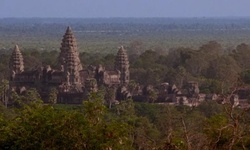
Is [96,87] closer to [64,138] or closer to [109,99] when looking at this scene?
[109,99]

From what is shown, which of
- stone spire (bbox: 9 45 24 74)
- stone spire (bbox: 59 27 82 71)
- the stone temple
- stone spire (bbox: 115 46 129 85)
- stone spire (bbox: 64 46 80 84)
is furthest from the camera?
stone spire (bbox: 115 46 129 85)

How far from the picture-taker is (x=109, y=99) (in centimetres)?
5500

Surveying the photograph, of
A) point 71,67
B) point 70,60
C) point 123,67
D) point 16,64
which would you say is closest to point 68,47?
point 70,60

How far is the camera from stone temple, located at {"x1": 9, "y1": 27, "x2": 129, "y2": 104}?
2302 inches

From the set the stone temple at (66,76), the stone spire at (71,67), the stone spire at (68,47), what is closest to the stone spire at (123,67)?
the stone temple at (66,76)

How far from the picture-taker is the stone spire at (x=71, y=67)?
59875 mm

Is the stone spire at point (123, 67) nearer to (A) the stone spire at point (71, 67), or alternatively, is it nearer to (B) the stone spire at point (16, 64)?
(A) the stone spire at point (71, 67)

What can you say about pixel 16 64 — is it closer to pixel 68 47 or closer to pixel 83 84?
pixel 68 47

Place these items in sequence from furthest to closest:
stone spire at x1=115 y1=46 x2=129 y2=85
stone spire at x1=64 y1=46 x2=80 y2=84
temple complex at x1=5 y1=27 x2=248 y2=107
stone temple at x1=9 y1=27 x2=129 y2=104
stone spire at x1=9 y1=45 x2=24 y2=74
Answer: stone spire at x1=115 y1=46 x2=129 y2=85 < stone spire at x1=9 y1=45 x2=24 y2=74 < stone spire at x1=64 y1=46 x2=80 y2=84 < stone temple at x1=9 y1=27 x2=129 y2=104 < temple complex at x1=5 y1=27 x2=248 y2=107

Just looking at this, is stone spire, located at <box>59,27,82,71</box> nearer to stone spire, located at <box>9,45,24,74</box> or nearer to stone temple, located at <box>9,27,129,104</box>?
stone temple, located at <box>9,27,129,104</box>

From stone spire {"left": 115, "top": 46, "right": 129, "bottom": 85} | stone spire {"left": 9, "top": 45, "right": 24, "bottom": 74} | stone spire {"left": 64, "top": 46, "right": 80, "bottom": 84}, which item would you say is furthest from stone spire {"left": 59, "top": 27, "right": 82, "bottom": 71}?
stone spire {"left": 115, "top": 46, "right": 129, "bottom": 85}

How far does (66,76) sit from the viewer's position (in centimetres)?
5969

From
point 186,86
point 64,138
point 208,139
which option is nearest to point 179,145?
point 208,139

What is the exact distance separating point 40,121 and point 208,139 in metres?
3.56
